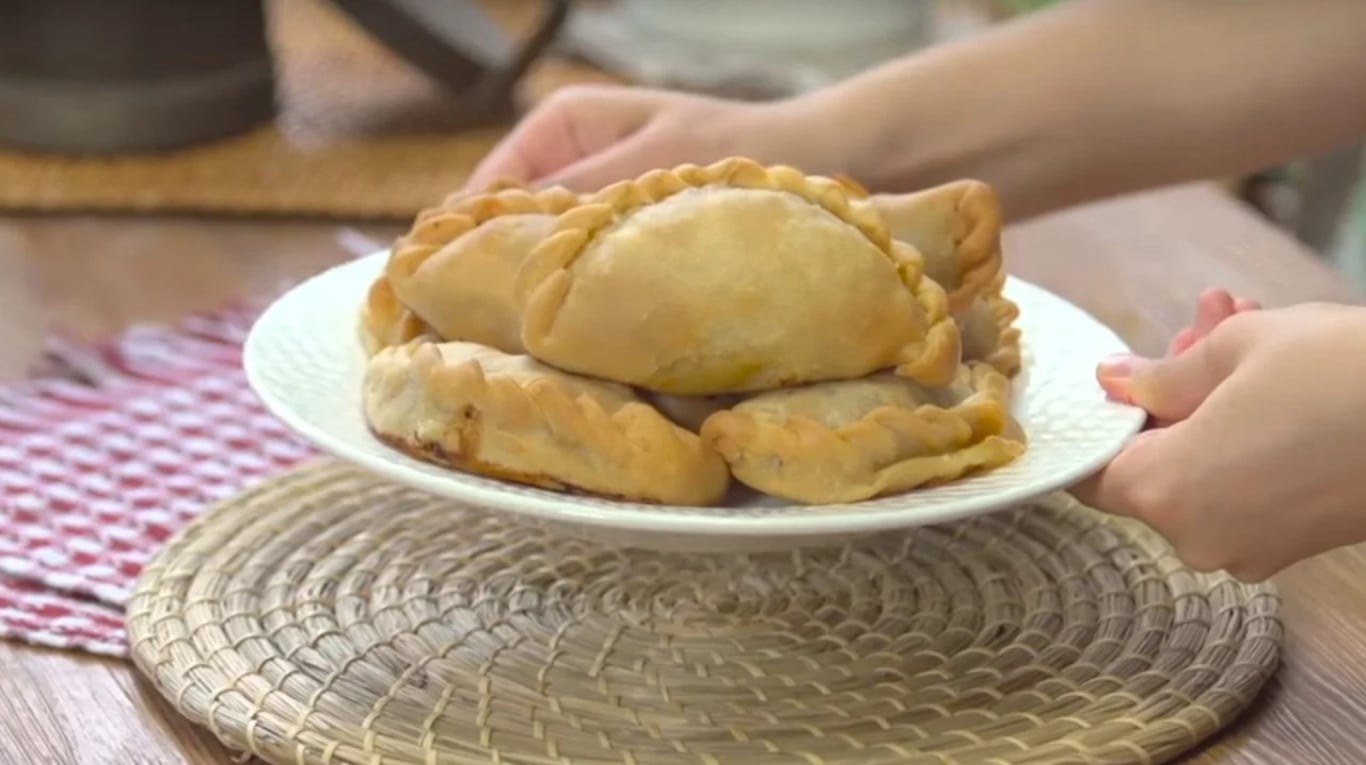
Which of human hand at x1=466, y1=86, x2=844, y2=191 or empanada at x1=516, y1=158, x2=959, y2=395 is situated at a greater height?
empanada at x1=516, y1=158, x2=959, y2=395

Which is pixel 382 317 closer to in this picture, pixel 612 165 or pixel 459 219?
pixel 459 219

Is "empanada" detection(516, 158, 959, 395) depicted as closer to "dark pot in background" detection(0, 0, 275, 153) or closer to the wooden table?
the wooden table

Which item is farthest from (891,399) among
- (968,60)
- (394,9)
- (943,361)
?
(394,9)

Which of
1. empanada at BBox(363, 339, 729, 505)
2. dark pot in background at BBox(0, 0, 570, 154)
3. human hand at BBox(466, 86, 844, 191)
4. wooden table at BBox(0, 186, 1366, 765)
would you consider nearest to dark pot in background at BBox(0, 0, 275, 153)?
dark pot in background at BBox(0, 0, 570, 154)

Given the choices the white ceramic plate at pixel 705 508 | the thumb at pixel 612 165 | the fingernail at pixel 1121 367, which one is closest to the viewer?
the white ceramic plate at pixel 705 508

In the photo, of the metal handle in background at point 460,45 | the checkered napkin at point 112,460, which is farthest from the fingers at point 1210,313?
the metal handle in background at point 460,45

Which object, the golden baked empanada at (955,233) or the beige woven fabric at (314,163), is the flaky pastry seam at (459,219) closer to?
the golden baked empanada at (955,233)

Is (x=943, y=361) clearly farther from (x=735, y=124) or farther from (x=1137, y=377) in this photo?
(x=735, y=124)

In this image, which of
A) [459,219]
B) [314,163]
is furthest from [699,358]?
[314,163]
